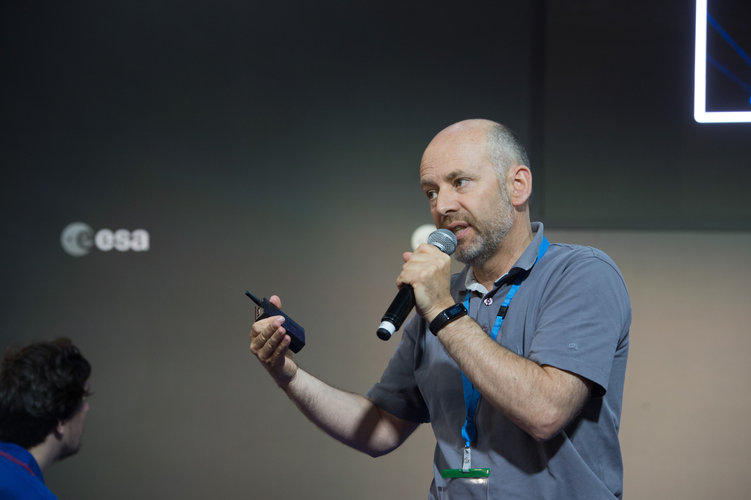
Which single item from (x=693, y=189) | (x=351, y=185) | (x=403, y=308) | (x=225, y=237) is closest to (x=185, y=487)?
(x=225, y=237)

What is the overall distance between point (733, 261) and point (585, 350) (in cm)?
183

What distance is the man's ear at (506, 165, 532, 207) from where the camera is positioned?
1456 mm

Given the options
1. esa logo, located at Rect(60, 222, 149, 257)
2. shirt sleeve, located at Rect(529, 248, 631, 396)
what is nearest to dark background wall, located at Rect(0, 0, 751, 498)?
esa logo, located at Rect(60, 222, 149, 257)

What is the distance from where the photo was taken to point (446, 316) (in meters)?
1.16

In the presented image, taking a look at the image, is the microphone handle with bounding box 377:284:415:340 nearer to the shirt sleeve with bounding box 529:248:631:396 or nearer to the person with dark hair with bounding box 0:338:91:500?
the shirt sleeve with bounding box 529:248:631:396

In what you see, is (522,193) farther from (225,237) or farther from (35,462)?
(225,237)

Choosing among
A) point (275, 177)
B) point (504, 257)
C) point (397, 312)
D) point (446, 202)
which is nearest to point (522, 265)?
point (504, 257)

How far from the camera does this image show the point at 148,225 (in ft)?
9.43

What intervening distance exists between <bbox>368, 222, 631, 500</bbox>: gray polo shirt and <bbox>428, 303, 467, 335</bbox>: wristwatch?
0.15 m

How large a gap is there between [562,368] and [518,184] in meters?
0.49

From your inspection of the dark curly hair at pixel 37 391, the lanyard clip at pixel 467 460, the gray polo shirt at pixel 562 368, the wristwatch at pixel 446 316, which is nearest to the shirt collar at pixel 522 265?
the gray polo shirt at pixel 562 368

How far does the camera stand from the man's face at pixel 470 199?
4.58 ft

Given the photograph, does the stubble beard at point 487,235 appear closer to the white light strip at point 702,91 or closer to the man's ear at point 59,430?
the man's ear at point 59,430

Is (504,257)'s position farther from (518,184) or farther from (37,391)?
(37,391)
